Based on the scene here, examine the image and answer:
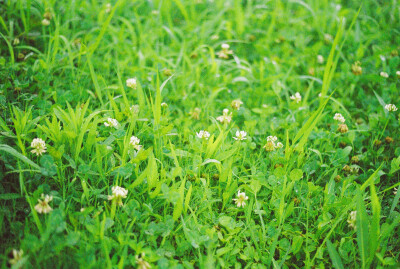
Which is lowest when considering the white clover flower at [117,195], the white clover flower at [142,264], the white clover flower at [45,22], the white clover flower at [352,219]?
the white clover flower at [352,219]

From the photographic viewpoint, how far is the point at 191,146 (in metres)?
2.09

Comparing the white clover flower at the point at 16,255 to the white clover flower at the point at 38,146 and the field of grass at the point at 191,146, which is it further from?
the white clover flower at the point at 38,146

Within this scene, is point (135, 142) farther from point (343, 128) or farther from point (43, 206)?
point (343, 128)

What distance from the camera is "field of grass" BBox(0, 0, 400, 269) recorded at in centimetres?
171

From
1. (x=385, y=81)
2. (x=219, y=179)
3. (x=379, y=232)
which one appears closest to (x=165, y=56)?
(x=219, y=179)

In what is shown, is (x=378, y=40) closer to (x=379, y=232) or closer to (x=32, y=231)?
(x=379, y=232)

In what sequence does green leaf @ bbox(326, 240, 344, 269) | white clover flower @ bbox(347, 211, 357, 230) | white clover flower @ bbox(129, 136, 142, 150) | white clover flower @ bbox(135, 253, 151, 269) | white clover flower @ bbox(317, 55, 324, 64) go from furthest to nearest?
1. white clover flower @ bbox(317, 55, 324, 64)
2. white clover flower @ bbox(129, 136, 142, 150)
3. white clover flower @ bbox(347, 211, 357, 230)
4. green leaf @ bbox(326, 240, 344, 269)
5. white clover flower @ bbox(135, 253, 151, 269)

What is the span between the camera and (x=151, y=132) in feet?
7.07

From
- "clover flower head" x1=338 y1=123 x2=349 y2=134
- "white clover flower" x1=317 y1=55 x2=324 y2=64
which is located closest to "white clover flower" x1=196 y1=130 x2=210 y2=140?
"clover flower head" x1=338 y1=123 x2=349 y2=134

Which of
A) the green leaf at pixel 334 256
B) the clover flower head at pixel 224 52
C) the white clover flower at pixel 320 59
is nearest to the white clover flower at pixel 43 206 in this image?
the green leaf at pixel 334 256

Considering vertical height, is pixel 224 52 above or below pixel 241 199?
above

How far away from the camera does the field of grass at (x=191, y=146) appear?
1708 mm

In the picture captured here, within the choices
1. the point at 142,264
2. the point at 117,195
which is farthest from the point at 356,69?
the point at 142,264

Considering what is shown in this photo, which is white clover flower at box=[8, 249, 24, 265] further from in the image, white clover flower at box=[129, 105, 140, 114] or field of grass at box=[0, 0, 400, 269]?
white clover flower at box=[129, 105, 140, 114]
